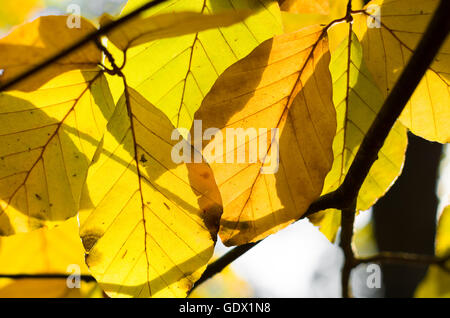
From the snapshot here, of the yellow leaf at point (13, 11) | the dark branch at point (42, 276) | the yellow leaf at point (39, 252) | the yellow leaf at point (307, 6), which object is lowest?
the dark branch at point (42, 276)

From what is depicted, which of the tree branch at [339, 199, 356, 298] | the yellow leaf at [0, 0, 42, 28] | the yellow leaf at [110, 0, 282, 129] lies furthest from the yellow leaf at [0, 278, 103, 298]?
the yellow leaf at [0, 0, 42, 28]

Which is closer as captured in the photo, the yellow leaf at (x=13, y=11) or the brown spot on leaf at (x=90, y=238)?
the brown spot on leaf at (x=90, y=238)

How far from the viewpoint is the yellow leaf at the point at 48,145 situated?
0.55 metres

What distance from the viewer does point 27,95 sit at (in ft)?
1.82

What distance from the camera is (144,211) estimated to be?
570mm

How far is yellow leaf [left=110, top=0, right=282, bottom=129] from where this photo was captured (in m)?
0.57

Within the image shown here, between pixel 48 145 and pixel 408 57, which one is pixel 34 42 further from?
pixel 408 57

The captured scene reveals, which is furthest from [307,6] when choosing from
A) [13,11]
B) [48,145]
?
[13,11]

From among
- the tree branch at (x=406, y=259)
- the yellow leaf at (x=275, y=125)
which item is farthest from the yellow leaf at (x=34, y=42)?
the tree branch at (x=406, y=259)

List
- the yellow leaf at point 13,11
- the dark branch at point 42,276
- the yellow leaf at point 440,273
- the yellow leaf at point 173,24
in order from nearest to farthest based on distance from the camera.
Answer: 1. the yellow leaf at point 173,24
2. the dark branch at point 42,276
3. the yellow leaf at point 440,273
4. the yellow leaf at point 13,11

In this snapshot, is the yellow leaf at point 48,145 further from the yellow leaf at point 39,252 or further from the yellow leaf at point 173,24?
the yellow leaf at point 39,252

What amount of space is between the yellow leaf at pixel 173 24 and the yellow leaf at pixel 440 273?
0.71 metres

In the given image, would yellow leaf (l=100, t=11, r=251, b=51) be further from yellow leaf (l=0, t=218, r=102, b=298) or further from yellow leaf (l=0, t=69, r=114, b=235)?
yellow leaf (l=0, t=218, r=102, b=298)

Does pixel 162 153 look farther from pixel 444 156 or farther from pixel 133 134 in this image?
pixel 444 156
